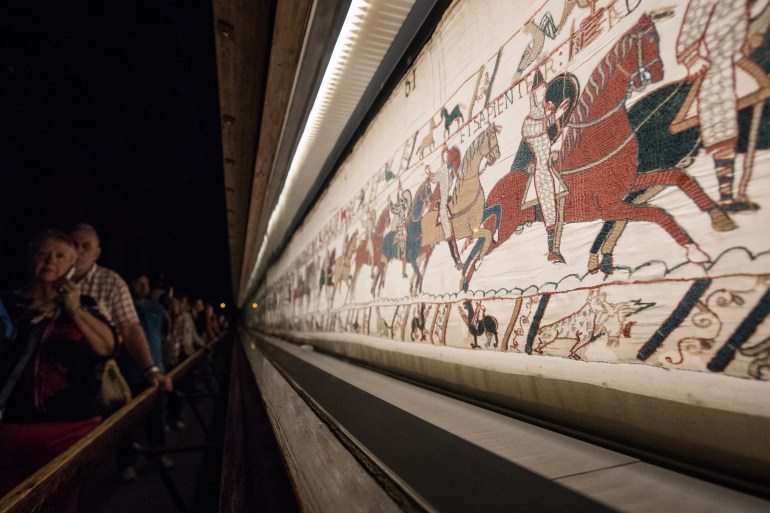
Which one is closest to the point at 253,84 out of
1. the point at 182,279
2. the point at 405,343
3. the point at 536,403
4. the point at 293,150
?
the point at 293,150

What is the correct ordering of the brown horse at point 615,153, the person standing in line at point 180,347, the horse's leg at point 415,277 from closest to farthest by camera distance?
the brown horse at point 615,153, the horse's leg at point 415,277, the person standing in line at point 180,347

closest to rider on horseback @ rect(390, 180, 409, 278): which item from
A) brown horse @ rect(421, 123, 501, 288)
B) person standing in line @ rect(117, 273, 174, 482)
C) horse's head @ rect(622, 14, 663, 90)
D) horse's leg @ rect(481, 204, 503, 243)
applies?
brown horse @ rect(421, 123, 501, 288)

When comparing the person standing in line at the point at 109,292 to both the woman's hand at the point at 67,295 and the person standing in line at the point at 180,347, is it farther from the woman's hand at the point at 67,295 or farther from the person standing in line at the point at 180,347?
the person standing in line at the point at 180,347

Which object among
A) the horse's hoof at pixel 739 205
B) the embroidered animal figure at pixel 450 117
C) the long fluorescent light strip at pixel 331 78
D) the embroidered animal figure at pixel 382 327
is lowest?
the embroidered animal figure at pixel 382 327

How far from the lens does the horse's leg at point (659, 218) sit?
0.69 m

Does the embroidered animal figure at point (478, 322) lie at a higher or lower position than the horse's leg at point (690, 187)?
lower

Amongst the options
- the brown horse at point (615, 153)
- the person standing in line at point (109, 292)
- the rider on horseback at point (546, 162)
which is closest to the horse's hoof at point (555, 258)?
the rider on horseback at point (546, 162)

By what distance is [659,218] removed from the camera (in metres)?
0.76

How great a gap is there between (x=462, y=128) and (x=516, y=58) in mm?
364

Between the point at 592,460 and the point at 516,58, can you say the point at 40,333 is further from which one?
the point at 516,58

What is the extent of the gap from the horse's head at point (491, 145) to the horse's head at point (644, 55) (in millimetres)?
484

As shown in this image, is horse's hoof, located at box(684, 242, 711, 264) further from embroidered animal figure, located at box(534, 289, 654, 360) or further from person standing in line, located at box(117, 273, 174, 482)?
person standing in line, located at box(117, 273, 174, 482)

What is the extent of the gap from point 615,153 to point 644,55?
0.25m

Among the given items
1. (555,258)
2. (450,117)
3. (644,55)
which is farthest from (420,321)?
(644,55)
